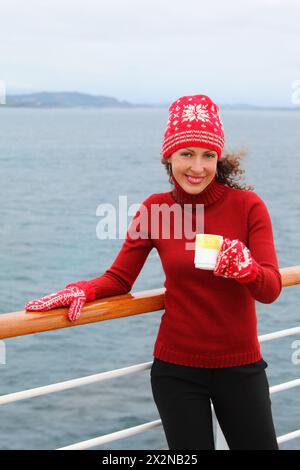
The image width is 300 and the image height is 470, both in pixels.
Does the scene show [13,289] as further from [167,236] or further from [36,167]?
[36,167]

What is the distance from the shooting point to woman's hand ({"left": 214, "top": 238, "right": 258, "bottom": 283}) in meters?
1.87

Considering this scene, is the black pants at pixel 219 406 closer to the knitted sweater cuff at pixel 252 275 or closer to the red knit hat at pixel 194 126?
the knitted sweater cuff at pixel 252 275

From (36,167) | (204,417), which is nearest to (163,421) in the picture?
(204,417)

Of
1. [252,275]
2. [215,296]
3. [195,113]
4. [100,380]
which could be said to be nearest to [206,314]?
[215,296]

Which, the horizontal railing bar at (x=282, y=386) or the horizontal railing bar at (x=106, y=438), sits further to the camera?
the horizontal railing bar at (x=282, y=386)

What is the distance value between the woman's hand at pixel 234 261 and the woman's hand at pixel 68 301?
0.40m

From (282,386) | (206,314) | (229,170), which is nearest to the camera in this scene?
(206,314)

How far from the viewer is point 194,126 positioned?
2.12m

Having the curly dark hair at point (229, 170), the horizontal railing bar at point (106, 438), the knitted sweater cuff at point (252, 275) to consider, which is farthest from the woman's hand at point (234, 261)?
the horizontal railing bar at point (106, 438)

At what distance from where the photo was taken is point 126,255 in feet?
7.39

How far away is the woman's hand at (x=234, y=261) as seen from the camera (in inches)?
73.5

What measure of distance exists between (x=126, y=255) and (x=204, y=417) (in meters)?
0.52

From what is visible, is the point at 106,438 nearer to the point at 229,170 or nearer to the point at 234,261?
the point at 234,261

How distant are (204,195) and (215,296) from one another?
0.95 feet
